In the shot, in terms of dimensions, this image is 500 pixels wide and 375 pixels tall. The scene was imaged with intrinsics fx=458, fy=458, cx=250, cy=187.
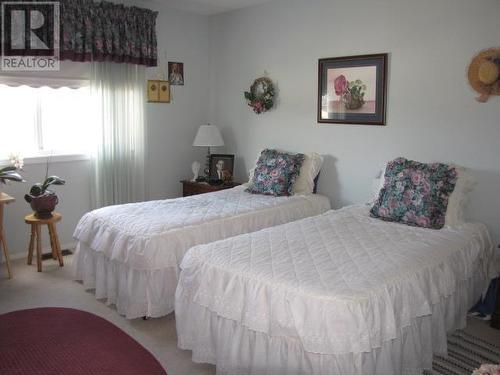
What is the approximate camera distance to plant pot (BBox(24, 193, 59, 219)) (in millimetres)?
3867

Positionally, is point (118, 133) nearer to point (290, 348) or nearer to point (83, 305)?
point (83, 305)

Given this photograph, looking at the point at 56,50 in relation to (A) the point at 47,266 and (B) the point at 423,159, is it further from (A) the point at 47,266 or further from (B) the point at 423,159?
(B) the point at 423,159

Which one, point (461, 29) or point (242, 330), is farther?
point (461, 29)

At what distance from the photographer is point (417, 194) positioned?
3.23m

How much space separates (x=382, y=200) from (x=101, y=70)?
289cm

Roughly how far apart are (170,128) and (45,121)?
1.30 m

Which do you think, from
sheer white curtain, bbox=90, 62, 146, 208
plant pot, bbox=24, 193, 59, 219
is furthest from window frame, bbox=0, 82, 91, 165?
plant pot, bbox=24, 193, 59, 219

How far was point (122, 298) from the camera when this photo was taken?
3.21 metres

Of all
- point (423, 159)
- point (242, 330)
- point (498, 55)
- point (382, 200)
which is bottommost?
point (242, 330)

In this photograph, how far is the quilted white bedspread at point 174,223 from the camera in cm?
305

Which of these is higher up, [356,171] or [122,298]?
[356,171]

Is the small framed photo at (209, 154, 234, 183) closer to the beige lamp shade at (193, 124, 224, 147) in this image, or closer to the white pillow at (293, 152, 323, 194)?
the beige lamp shade at (193, 124, 224, 147)

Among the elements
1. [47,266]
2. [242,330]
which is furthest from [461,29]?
[47,266]

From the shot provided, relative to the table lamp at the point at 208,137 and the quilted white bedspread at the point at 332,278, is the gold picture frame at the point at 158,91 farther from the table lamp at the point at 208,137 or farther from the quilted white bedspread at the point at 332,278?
the quilted white bedspread at the point at 332,278
